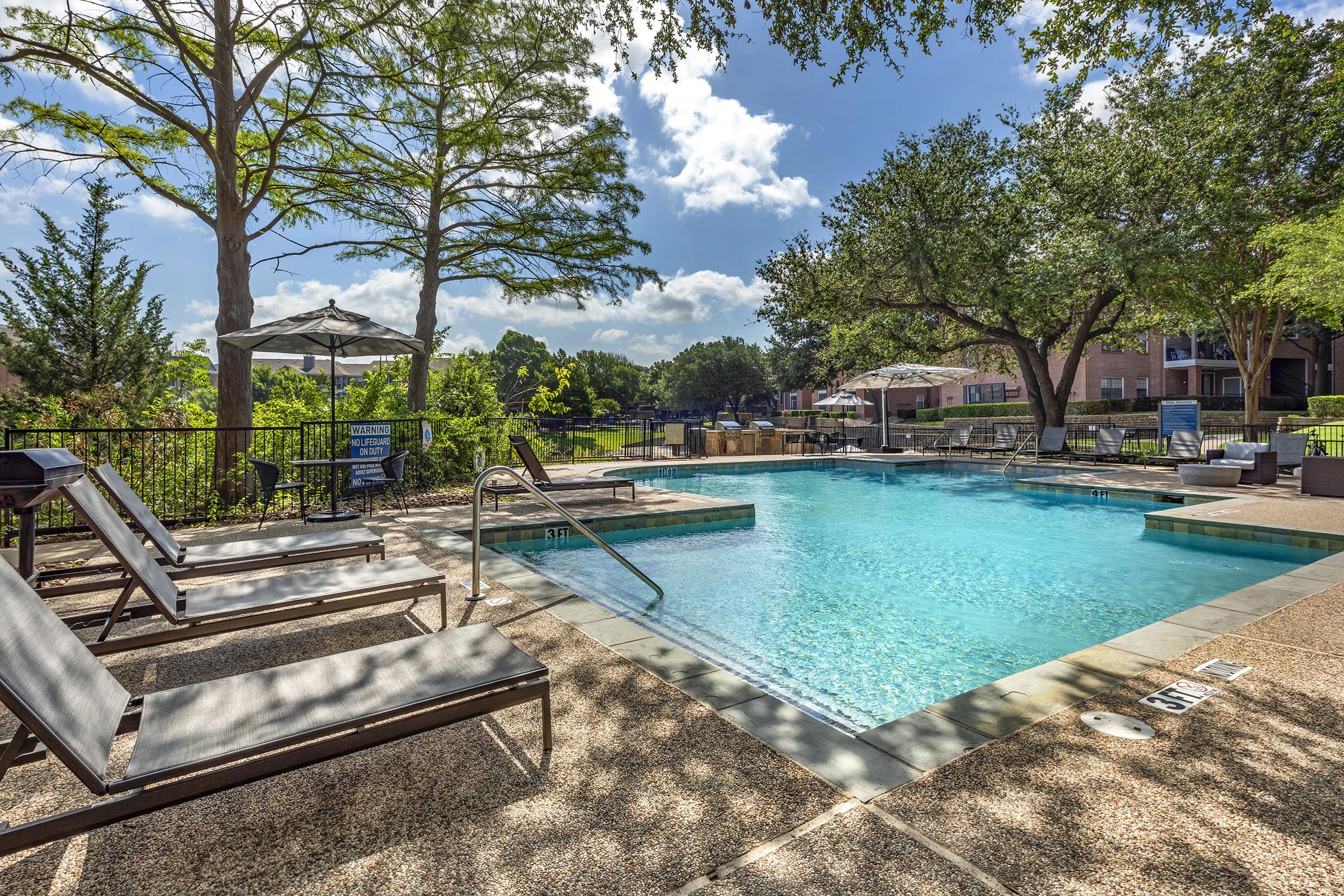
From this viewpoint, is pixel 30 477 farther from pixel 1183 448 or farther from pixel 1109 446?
pixel 1109 446

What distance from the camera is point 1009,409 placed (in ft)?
121

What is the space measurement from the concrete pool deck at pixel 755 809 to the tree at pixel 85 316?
13613 mm

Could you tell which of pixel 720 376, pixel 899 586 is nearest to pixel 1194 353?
pixel 720 376

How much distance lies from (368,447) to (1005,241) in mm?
17147

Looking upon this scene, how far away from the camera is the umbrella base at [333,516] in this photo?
314 inches

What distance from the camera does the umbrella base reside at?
7.98 metres

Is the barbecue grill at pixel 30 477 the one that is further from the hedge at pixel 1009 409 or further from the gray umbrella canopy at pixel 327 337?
the hedge at pixel 1009 409

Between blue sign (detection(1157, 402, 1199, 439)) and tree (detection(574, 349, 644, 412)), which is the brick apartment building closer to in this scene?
blue sign (detection(1157, 402, 1199, 439))

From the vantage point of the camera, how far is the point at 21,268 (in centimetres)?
1268

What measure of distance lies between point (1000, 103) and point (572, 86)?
13.9 meters

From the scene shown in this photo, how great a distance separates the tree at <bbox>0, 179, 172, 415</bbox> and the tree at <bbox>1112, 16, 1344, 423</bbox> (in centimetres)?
2431

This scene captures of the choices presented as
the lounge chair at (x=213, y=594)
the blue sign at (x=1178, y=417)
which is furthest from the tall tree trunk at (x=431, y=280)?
the blue sign at (x=1178, y=417)

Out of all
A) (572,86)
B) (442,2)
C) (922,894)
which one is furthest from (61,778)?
(572,86)

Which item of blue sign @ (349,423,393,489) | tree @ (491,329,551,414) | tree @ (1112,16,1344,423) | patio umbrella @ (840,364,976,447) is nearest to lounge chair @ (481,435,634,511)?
blue sign @ (349,423,393,489)
